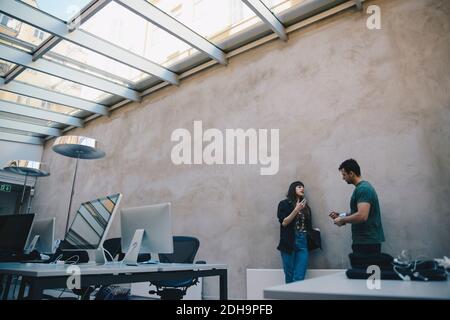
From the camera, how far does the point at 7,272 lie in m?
1.63

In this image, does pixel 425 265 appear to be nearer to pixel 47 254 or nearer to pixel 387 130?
pixel 387 130

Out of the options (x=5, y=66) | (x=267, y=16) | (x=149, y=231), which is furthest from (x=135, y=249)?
(x=5, y=66)

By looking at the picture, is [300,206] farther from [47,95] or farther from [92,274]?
[47,95]

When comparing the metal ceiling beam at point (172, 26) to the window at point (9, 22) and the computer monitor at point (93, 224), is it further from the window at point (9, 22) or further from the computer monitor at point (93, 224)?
the computer monitor at point (93, 224)

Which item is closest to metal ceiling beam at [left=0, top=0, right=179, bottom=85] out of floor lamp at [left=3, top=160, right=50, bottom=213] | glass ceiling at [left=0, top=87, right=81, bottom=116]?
floor lamp at [left=3, top=160, right=50, bottom=213]

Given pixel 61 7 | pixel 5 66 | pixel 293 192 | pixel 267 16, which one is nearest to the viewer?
pixel 293 192

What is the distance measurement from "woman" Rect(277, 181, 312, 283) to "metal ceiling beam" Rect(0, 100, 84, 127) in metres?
5.78

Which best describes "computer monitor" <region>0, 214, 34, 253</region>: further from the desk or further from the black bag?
the black bag

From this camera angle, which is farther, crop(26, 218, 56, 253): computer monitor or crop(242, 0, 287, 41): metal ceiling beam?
crop(242, 0, 287, 41): metal ceiling beam

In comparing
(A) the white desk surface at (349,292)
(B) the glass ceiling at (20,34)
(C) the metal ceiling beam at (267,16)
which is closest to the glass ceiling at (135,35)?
(B) the glass ceiling at (20,34)

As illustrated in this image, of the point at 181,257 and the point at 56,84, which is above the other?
the point at 56,84

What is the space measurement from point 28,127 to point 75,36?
13.8ft

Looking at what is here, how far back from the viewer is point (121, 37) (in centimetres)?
482

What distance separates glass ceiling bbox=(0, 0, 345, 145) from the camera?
4.12m
